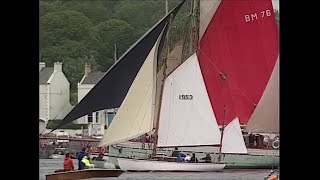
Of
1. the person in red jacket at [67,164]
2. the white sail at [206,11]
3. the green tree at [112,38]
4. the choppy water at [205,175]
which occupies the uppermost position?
the white sail at [206,11]

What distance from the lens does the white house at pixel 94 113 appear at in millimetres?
5773

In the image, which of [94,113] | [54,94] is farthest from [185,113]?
[54,94]

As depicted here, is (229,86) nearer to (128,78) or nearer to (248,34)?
(248,34)

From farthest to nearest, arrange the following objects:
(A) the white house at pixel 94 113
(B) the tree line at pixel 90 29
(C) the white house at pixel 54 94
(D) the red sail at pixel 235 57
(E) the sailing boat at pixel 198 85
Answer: (D) the red sail at pixel 235 57, (E) the sailing boat at pixel 198 85, (A) the white house at pixel 94 113, (C) the white house at pixel 54 94, (B) the tree line at pixel 90 29

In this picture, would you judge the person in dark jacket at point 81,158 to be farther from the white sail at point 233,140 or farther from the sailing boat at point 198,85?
the white sail at point 233,140

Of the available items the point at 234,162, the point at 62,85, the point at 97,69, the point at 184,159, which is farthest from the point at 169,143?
the point at 62,85

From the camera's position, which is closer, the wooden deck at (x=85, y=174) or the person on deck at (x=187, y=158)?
the wooden deck at (x=85, y=174)

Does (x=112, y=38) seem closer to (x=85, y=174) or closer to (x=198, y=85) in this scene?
(x=85, y=174)

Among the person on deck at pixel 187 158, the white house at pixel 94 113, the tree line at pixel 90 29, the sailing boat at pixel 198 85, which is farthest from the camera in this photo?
the person on deck at pixel 187 158

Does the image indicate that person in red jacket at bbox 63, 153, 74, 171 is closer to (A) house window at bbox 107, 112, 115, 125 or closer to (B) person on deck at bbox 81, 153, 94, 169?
(B) person on deck at bbox 81, 153, 94, 169

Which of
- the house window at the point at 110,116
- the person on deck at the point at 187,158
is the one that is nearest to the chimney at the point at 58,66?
the house window at the point at 110,116

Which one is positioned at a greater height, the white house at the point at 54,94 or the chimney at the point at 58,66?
the chimney at the point at 58,66
